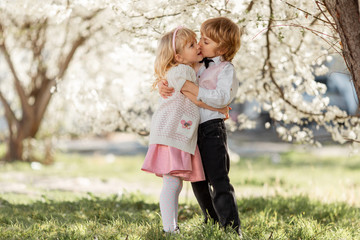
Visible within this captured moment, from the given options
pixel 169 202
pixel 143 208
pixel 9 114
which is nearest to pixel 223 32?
pixel 169 202

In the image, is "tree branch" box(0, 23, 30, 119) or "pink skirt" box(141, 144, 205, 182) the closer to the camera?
"pink skirt" box(141, 144, 205, 182)

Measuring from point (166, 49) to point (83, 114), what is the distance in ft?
10.1

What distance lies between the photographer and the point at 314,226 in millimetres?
3662

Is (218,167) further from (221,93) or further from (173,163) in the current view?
(221,93)

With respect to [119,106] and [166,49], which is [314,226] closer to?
[166,49]

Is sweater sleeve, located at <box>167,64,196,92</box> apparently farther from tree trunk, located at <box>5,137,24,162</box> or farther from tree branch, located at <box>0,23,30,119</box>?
tree trunk, located at <box>5,137,24,162</box>

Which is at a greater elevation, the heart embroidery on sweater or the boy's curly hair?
the boy's curly hair

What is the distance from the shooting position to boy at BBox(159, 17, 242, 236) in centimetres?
319

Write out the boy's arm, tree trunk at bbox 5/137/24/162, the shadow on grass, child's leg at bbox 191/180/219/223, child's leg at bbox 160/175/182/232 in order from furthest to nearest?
tree trunk at bbox 5/137/24/162 < child's leg at bbox 191/180/219/223 < the shadow on grass < child's leg at bbox 160/175/182/232 < the boy's arm

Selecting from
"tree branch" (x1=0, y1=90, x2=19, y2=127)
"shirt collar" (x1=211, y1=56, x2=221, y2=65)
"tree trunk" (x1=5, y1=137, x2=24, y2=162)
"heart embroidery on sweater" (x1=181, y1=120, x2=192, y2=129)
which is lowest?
"tree trunk" (x1=5, y1=137, x2=24, y2=162)

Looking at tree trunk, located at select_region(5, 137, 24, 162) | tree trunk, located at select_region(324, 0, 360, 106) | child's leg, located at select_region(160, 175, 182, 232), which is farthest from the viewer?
tree trunk, located at select_region(5, 137, 24, 162)

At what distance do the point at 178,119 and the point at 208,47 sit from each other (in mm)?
562

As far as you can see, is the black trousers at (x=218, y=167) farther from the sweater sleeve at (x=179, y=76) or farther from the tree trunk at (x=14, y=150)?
the tree trunk at (x=14, y=150)

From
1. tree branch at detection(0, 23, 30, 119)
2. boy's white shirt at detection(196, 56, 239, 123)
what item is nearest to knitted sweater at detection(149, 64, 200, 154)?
boy's white shirt at detection(196, 56, 239, 123)
